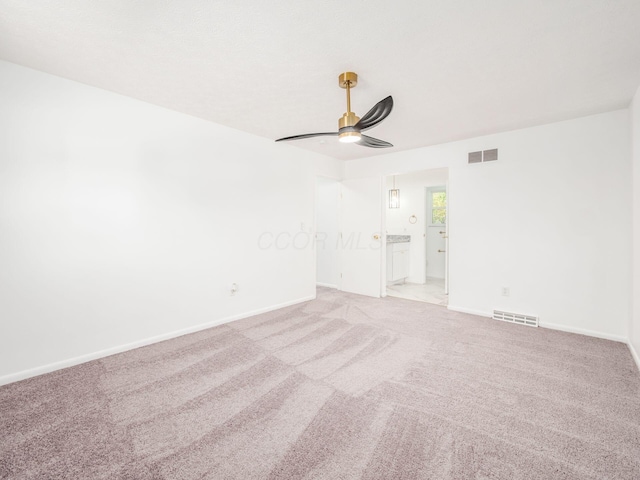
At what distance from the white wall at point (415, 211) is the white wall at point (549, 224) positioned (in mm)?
1877

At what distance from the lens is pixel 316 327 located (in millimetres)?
3559

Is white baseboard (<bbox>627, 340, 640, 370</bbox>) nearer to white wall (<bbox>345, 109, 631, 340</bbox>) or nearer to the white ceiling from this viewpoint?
white wall (<bbox>345, 109, 631, 340</bbox>)

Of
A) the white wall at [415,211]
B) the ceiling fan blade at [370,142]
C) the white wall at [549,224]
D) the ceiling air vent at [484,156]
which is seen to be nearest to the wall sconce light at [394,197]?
the white wall at [415,211]

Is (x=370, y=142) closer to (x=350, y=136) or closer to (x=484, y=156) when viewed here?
(x=350, y=136)

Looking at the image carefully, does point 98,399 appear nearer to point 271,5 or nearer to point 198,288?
point 198,288

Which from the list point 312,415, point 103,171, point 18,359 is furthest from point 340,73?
point 18,359

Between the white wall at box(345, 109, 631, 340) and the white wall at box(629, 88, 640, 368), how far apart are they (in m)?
0.33

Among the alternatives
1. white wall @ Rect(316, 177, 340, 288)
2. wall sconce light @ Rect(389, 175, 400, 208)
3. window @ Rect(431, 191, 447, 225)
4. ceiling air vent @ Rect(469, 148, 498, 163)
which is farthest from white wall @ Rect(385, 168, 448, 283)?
ceiling air vent @ Rect(469, 148, 498, 163)

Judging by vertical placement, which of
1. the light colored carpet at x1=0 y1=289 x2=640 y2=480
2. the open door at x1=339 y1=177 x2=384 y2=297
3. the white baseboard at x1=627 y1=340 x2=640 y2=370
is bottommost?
the light colored carpet at x1=0 y1=289 x2=640 y2=480

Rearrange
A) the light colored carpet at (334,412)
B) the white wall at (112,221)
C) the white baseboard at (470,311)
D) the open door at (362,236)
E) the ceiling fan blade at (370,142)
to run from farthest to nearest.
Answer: the open door at (362,236)
the white baseboard at (470,311)
the ceiling fan blade at (370,142)
the white wall at (112,221)
the light colored carpet at (334,412)

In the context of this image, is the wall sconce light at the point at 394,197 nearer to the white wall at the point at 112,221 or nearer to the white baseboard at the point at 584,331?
the white wall at the point at 112,221

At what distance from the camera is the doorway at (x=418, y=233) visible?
5.87 metres

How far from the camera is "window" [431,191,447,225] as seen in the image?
6.81 metres

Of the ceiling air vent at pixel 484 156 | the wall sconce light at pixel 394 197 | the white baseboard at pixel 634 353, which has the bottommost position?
the white baseboard at pixel 634 353
